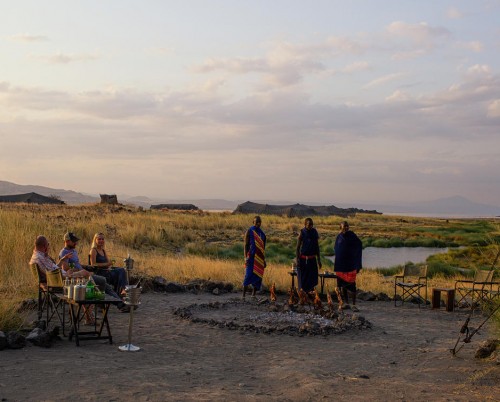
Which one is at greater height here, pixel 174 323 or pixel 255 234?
pixel 255 234

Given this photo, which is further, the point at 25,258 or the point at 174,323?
the point at 25,258

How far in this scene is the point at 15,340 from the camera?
25.5 feet

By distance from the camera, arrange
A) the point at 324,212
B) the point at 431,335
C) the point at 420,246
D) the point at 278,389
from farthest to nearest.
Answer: the point at 324,212 < the point at 420,246 < the point at 431,335 < the point at 278,389

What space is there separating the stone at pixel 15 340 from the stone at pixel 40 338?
0.47 feet

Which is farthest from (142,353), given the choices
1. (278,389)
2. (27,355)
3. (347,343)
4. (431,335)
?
(431,335)

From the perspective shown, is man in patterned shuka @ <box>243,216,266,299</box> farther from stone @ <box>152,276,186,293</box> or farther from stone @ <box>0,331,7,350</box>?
stone @ <box>0,331,7,350</box>

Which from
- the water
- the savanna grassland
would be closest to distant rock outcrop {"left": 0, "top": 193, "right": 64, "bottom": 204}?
the savanna grassland

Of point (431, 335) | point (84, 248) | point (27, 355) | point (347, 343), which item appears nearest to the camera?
point (27, 355)

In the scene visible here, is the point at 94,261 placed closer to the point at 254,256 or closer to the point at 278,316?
the point at 278,316

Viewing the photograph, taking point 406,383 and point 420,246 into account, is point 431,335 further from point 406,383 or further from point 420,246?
point 420,246

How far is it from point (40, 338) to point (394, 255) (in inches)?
1091

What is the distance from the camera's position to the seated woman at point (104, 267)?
10.8 m

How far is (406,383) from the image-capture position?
6738 mm

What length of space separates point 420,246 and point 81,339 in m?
34.5
